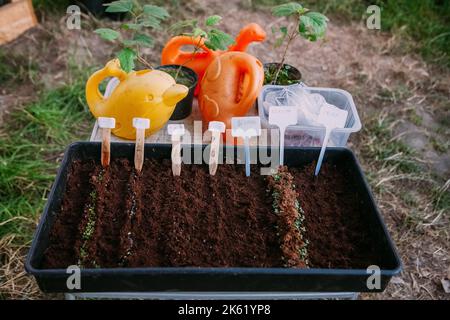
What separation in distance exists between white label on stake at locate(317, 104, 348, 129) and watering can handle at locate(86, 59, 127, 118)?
21.9 inches

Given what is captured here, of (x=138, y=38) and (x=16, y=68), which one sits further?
(x=16, y=68)

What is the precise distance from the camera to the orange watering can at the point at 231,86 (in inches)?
47.2

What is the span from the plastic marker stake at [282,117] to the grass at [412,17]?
2.04 metres

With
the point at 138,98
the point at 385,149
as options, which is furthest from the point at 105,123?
the point at 385,149

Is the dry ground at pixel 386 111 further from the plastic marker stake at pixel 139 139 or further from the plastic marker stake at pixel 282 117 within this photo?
the plastic marker stake at pixel 282 117

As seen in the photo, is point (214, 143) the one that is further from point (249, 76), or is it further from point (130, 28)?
point (130, 28)

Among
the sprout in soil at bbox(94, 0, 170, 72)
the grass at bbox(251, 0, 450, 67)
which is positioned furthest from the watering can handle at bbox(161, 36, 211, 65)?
the grass at bbox(251, 0, 450, 67)

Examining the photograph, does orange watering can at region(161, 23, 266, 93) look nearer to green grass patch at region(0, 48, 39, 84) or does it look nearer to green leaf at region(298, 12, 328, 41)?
green leaf at region(298, 12, 328, 41)

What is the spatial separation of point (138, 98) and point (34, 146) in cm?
103

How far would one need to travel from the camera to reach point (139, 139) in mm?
1087

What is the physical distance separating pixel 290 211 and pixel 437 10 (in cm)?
279

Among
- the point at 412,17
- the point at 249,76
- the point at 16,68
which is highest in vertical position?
the point at 249,76

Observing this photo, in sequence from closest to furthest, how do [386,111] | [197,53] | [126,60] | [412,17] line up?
[126,60], [197,53], [386,111], [412,17]
